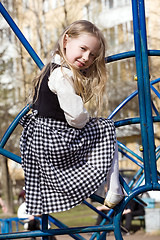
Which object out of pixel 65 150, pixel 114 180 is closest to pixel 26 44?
pixel 65 150

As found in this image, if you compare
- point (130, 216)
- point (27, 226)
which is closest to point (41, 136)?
point (27, 226)

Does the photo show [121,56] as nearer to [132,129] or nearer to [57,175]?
[57,175]

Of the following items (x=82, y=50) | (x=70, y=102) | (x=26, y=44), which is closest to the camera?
(x=70, y=102)

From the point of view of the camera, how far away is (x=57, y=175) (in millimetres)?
1539

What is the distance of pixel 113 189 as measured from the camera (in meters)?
1.55

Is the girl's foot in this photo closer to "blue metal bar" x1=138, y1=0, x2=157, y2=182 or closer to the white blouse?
"blue metal bar" x1=138, y1=0, x2=157, y2=182

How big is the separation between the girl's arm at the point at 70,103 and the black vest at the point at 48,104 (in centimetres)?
5

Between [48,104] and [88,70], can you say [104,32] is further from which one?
[48,104]

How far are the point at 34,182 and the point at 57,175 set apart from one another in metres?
0.09

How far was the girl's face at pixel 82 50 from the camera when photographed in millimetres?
1659

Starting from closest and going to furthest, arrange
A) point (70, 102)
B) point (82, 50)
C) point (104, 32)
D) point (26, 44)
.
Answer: point (70, 102), point (82, 50), point (26, 44), point (104, 32)

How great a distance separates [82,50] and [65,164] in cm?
43

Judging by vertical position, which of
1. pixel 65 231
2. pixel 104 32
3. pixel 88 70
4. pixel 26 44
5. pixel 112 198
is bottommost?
pixel 65 231

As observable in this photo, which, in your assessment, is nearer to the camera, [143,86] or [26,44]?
[143,86]
